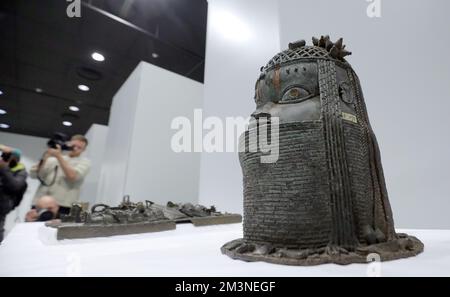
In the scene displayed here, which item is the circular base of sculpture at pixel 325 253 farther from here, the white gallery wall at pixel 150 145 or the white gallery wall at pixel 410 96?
the white gallery wall at pixel 150 145

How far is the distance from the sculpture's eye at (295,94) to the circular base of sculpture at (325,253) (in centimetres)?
55

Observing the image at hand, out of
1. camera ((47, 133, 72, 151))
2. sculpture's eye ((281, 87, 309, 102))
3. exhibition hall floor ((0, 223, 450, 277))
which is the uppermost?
camera ((47, 133, 72, 151))

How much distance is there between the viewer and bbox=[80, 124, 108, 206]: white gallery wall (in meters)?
5.54

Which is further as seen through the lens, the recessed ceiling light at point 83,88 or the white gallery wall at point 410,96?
the recessed ceiling light at point 83,88

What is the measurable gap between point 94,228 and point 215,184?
1618mm

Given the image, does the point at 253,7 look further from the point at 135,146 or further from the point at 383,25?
the point at 135,146

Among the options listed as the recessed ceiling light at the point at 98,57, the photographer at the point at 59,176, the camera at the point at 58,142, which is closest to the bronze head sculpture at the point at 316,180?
the photographer at the point at 59,176

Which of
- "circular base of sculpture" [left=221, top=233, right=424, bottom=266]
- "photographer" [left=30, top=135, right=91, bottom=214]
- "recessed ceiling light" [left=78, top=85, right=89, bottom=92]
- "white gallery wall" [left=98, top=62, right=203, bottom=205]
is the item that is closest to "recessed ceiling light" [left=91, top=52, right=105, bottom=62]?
"white gallery wall" [left=98, top=62, right=203, bottom=205]

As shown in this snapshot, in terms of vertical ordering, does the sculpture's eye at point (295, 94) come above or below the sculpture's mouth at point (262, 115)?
above

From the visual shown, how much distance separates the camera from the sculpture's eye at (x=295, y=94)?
108 centimetres

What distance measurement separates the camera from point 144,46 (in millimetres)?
4512

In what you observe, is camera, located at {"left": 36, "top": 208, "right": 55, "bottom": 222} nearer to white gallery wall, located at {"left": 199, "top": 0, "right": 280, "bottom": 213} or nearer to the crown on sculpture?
white gallery wall, located at {"left": 199, "top": 0, "right": 280, "bottom": 213}

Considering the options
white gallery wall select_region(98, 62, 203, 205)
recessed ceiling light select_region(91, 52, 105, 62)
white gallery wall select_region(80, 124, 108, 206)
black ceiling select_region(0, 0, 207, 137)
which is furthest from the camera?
white gallery wall select_region(80, 124, 108, 206)
